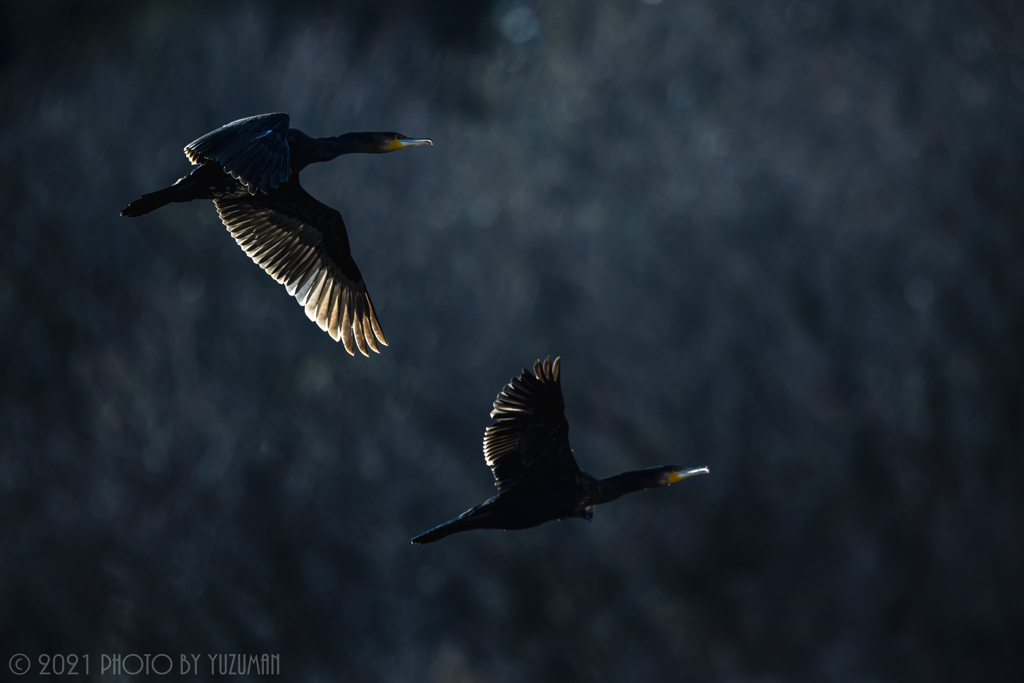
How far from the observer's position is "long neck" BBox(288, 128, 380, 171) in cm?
460

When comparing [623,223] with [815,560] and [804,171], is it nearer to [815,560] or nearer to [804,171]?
[804,171]

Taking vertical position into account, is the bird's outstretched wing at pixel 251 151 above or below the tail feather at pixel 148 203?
below

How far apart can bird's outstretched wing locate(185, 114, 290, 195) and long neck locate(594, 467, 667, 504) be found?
215cm

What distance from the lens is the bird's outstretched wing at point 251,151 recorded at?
3.75 m

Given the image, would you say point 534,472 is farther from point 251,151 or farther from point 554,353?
point 554,353

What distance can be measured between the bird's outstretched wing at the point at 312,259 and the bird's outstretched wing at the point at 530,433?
1.22 metres

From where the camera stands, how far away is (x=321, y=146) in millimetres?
4680

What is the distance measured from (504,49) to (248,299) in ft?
11.8

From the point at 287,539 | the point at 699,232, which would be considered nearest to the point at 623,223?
the point at 699,232

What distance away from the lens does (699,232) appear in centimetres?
804

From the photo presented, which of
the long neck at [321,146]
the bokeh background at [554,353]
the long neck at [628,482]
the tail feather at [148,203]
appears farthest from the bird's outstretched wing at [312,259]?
the bokeh background at [554,353]

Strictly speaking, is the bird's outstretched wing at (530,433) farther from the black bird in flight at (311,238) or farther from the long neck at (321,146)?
the long neck at (321,146)

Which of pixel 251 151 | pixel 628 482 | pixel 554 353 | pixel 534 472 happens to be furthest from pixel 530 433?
pixel 554 353

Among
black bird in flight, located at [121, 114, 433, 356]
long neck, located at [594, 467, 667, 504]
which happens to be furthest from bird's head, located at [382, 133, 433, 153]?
long neck, located at [594, 467, 667, 504]
